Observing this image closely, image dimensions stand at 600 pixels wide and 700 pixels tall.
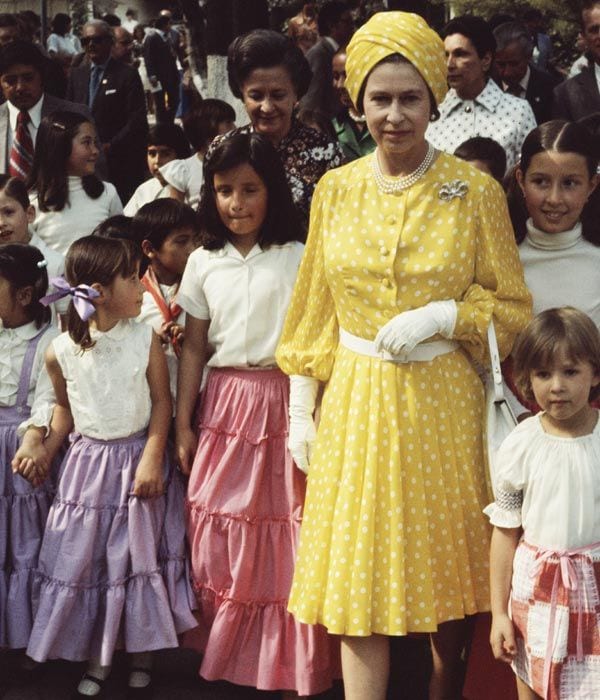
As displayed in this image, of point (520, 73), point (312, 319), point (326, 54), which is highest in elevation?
point (326, 54)

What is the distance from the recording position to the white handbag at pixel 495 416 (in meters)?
3.24

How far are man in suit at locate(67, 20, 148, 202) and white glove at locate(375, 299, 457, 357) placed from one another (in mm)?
5795

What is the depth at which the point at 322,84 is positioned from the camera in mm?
8273

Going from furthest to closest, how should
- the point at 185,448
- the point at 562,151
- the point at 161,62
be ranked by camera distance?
the point at 161,62, the point at 185,448, the point at 562,151

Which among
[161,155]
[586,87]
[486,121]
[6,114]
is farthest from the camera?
[161,155]

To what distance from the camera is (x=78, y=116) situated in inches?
211

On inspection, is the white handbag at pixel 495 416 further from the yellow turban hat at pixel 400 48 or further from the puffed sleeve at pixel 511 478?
the yellow turban hat at pixel 400 48

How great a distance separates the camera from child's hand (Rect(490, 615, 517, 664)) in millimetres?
3121

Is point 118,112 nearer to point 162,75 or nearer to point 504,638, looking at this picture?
point 504,638

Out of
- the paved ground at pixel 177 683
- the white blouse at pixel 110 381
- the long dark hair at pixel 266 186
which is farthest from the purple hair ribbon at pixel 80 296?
the paved ground at pixel 177 683

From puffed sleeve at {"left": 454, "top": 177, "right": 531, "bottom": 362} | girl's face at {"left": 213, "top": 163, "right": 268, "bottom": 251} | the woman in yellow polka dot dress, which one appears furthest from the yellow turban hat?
girl's face at {"left": 213, "top": 163, "right": 268, "bottom": 251}

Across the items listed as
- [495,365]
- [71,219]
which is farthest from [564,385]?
[71,219]

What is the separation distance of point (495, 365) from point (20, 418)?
71.3 inches

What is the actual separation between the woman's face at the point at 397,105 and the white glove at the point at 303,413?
0.80 m
